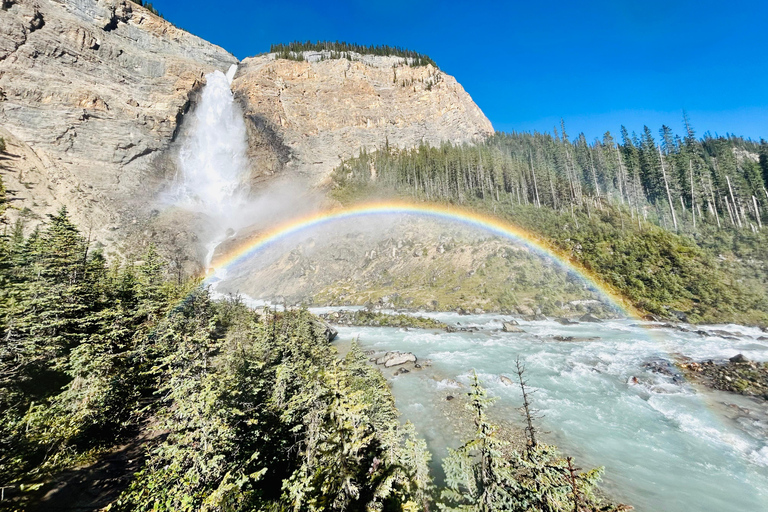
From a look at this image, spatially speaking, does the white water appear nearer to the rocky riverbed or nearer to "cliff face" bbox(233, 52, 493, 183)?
the rocky riverbed

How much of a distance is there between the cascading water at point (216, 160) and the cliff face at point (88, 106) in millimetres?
5695

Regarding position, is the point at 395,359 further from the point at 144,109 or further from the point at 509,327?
the point at 144,109

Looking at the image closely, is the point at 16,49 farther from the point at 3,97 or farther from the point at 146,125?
the point at 146,125

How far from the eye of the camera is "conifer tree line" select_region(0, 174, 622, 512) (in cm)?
555

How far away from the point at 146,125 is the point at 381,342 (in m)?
98.3

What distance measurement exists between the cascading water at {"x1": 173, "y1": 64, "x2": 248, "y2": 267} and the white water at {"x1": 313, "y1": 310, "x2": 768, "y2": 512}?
8871 cm

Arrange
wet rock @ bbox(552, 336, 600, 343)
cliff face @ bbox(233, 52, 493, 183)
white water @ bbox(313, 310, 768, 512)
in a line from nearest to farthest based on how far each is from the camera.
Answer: white water @ bbox(313, 310, 768, 512) → wet rock @ bbox(552, 336, 600, 343) → cliff face @ bbox(233, 52, 493, 183)

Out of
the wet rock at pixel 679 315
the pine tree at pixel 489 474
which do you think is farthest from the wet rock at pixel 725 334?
the pine tree at pixel 489 474

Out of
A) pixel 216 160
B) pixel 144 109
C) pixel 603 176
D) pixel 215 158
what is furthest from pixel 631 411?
pixel 144 109

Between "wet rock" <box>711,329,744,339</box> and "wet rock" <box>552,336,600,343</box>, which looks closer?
"wet rock" <box>711,329,744,339</box>

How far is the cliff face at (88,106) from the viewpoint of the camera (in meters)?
59.9

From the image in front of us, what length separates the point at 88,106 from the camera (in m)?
72.1

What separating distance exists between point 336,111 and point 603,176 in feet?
307

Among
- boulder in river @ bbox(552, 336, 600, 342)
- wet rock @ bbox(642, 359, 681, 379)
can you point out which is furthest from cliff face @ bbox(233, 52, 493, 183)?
wet rock @ bbox(642, 359, 681, 379)
